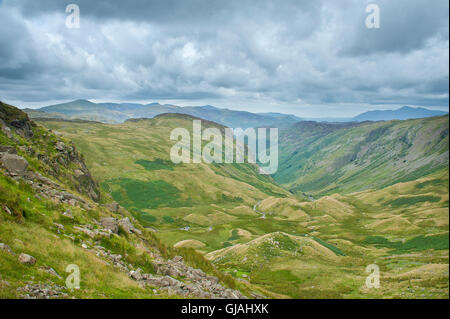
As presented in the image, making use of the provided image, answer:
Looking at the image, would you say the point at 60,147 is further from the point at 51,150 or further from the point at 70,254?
the point at 70,254

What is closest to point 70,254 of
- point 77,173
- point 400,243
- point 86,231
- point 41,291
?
point 41,291

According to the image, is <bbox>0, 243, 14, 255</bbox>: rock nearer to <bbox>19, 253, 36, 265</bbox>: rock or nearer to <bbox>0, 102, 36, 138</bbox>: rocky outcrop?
<bbox>19, 253, 36, 265</bbox>: rock

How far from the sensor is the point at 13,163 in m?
38.8

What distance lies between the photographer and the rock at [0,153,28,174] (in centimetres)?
3794

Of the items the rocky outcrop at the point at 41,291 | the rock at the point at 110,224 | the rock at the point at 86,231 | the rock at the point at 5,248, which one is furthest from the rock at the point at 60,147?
the rocky outcrop at the point at 41,291

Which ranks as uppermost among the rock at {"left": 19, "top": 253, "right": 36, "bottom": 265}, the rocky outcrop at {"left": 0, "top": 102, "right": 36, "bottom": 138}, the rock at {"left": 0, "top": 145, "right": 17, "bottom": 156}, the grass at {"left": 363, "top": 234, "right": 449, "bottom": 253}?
the rocky outcrop at {"left": 0, "top": 102, "right": 36, "bottom": 138}

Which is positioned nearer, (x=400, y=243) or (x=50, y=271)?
(x=50, y=271)

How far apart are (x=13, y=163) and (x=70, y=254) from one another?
2103 cm

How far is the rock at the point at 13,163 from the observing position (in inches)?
1494

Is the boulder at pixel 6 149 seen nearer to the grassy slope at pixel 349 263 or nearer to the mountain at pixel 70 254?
the mountain at pixel 70 254

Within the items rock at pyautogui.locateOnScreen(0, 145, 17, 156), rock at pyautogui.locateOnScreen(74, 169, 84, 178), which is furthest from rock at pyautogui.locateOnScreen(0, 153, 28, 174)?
rock at pyautogui.locateOnScreen(74, 169, 84, 178)
